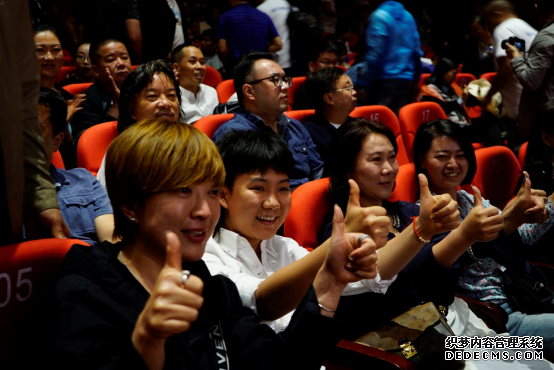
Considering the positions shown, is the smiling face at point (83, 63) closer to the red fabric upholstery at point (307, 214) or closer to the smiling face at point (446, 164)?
the red fabric upholstery at point (307, 214)

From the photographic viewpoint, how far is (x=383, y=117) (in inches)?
149

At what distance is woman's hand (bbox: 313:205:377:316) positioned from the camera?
1.19 metres

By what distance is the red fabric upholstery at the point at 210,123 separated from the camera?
9.81ft

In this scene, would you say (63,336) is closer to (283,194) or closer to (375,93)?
(283,194)

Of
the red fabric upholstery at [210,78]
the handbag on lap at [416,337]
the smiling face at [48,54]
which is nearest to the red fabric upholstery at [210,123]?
the smiling face at [48,54]

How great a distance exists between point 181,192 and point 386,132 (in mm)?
1357

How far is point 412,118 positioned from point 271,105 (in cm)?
115

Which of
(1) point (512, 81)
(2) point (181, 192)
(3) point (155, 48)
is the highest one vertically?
(2) point (181, 192)

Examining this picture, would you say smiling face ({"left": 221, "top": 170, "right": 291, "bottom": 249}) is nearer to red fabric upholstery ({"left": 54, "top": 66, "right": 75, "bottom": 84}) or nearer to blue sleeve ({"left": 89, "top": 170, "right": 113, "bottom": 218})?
blue sleeve ({"left": 89, "top": 170, "right": 113, "bottom": 218})

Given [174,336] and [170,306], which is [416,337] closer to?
[174,336]

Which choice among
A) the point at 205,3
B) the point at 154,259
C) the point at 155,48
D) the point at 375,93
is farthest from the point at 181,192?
the point at 205,3

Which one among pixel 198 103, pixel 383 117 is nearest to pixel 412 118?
pixel 383 117

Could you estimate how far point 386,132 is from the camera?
232 centimetres

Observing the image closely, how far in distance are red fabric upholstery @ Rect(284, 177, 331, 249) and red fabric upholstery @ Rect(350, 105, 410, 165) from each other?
5.05ft
